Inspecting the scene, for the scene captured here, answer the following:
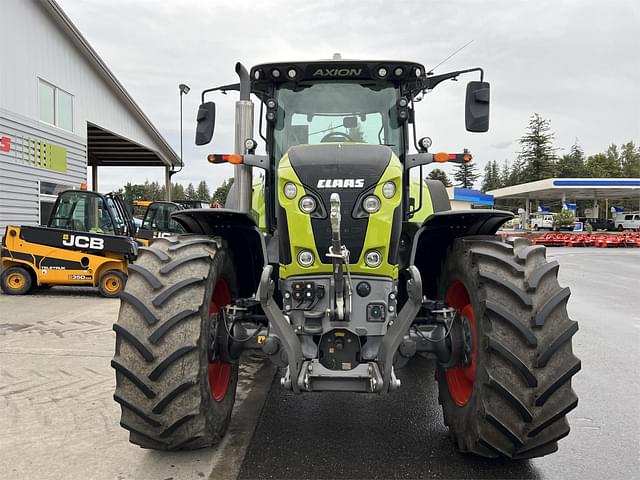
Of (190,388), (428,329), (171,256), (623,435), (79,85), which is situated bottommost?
(623,435)

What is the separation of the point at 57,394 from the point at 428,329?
10.4 ft

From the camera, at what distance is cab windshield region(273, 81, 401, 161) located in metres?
4.29

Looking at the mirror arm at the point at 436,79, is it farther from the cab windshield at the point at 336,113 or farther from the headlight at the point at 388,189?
the headlight at the point at 388,189

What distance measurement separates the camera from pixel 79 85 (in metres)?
16.8

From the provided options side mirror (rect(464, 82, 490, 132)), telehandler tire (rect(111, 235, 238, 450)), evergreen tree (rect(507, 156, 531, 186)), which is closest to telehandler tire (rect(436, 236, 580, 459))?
side mirror (rect(464, 82, 490, 132))

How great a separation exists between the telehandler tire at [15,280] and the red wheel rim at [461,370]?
31.7 ft

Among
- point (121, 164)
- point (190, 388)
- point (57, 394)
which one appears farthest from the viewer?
point (121, 164)

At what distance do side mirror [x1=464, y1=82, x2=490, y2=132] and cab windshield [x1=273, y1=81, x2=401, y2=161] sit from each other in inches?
22.0

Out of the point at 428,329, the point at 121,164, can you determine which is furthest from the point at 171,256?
the point at 121,164

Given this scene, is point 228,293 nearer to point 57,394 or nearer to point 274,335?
point 274,335

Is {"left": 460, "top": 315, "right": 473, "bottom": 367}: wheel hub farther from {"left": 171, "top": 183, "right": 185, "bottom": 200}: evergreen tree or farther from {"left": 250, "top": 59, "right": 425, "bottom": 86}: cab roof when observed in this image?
{"left": 171, "top": 183, "right": 185, "bottom": 200}: evergreen tree

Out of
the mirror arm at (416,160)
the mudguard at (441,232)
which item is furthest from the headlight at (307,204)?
the mirror arm at (416,160)

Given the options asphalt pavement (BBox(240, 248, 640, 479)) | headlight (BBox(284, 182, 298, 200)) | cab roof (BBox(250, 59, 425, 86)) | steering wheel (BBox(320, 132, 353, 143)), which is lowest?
asphalt pavement (BBox(240, 248, 640, 479))

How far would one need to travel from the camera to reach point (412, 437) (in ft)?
12.2
